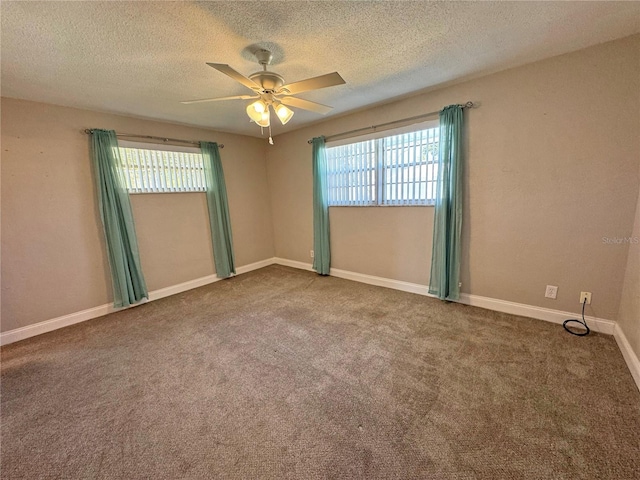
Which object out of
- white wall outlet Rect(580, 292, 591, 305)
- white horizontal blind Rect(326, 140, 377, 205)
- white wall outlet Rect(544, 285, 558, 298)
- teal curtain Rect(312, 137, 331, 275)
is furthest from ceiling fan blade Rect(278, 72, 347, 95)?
white wall outlet Rect(580, 292, 591, 305)

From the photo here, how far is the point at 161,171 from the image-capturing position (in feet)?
11.3

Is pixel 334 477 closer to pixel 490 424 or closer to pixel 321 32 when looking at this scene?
pixel 490 424

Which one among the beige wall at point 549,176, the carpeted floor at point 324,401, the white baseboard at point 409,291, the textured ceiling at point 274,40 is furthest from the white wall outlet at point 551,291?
the textured ceiling at point 274,40

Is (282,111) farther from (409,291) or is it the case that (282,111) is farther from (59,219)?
(59,219)

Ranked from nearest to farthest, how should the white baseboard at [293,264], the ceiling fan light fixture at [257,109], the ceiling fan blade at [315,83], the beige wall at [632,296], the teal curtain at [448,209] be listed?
the ceiling fan blade at [315,83] < the beige wall at [632,296] < the ceiling fan light fixture at [257,109] < the teal curtain at [448,209] < the white baseboard at [293,264]

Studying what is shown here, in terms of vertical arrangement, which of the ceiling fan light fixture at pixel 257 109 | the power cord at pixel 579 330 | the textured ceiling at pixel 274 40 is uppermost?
the textured ceiling at pixel 274 40

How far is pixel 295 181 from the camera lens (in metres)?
4.34

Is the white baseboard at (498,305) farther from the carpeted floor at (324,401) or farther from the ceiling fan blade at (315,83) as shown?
the ceiling fan blade at (315,83)

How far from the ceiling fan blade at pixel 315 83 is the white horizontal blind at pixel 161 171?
2428mm

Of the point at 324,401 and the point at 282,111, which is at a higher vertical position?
the point at 282,111

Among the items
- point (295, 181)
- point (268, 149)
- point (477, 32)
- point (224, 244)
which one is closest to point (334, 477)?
point (477, 32)

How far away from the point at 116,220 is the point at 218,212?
127 cm

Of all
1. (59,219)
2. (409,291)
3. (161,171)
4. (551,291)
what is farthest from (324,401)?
(161,171)

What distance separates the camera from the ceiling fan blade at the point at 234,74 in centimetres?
143
